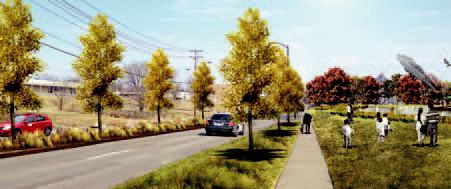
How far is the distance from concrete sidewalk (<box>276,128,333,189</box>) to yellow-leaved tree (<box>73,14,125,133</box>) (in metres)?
11.4

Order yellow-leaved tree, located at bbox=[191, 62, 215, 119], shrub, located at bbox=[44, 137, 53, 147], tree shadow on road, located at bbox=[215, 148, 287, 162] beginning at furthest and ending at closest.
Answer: yellow-leaved tree, located at bbox=[191, 62, 215, 119], shrub, located at bbox=[44, 137, 53, 147], tree shadow on road, located at bbox=[215, 148, 287, 162]

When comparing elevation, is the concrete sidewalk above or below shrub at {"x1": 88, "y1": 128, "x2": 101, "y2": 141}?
below

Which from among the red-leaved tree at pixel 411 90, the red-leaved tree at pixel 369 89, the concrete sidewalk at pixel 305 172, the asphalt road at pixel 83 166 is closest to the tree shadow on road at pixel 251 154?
the concrete sidewalk at pixel 305 172

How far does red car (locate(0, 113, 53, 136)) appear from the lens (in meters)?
21.5

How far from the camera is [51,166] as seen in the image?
12.0 metres

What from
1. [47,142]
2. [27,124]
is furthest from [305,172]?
[27,124]

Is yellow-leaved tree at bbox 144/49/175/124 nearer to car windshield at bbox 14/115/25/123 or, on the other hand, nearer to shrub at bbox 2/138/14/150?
car windshield at bbox 14/115/25/123

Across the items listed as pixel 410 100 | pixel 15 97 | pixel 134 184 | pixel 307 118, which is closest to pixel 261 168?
pixel 134 184

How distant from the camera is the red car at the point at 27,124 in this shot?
70.6 feet

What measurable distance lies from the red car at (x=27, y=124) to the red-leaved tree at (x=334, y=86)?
6628 centimetres

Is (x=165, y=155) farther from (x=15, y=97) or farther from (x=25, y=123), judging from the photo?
(x=25, y=123)

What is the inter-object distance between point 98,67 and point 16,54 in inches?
211

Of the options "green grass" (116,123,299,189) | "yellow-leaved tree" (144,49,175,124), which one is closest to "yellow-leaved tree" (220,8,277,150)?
"green grass" (116,123,299,189)

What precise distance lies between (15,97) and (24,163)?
459 centimetres
